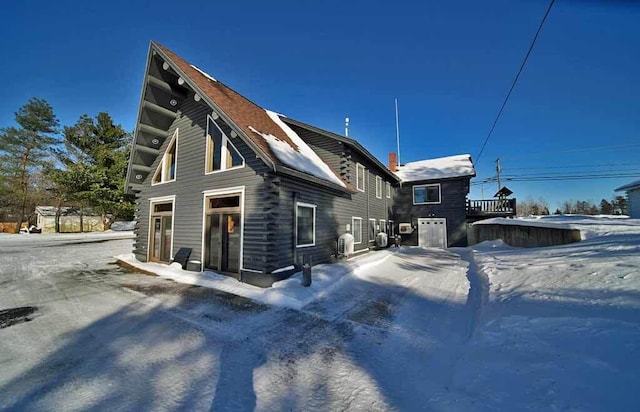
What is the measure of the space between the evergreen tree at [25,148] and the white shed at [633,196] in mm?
53612

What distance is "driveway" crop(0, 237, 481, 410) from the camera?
2.66 m

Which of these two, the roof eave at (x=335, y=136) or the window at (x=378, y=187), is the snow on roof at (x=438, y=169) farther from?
the roof eave at (x=335, y=136)

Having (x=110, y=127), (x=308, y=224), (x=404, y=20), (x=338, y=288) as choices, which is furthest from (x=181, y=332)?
(x=110, y=127)

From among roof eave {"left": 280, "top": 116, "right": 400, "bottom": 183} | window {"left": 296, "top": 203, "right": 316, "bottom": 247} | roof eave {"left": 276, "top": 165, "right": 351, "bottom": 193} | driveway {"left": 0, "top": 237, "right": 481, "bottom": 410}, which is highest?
roof eave {"left": 280, "top": 116, "right": 400, "bottom": 183}

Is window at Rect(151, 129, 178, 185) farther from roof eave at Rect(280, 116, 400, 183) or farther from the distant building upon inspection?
the distant building

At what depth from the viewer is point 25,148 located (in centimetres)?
2789

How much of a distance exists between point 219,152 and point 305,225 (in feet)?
12.5

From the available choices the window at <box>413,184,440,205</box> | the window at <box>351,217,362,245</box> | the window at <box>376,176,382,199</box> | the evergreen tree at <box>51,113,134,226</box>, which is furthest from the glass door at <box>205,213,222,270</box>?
the evergreen tree at <box>51,113,134,226</box>

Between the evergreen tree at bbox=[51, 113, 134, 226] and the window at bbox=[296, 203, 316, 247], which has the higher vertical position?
the evergreen tree at bbox=[51, 113, 134, 226]

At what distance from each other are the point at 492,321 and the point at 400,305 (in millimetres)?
1884

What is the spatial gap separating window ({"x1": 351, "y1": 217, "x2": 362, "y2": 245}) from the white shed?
800 inches

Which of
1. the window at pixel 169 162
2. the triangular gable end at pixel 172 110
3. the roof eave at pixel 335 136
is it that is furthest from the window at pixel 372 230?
the window at pixel 169 162

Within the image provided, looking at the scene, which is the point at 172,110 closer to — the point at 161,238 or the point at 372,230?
the point at 161,238

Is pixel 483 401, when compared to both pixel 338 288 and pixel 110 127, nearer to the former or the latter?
pixel 338 288
